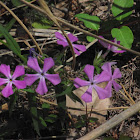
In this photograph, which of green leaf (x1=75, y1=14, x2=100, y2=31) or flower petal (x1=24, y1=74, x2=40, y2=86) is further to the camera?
green leaf (x1=75, y1=14, x2=100, y2=31)

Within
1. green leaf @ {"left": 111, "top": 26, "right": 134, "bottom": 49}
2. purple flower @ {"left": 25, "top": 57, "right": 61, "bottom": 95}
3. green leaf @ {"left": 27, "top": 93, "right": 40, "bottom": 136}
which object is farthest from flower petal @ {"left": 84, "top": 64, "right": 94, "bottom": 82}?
green leaf @ {"left": 111, "top": 26, "right": 134, "bottom": 49}

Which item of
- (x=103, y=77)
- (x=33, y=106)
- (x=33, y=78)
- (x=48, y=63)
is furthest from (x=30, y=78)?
(x=103, y=77)

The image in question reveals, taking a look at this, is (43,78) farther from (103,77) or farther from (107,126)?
(107,126)

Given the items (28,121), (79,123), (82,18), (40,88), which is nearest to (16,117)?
(28,121)

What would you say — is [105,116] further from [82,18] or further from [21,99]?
[82,18]

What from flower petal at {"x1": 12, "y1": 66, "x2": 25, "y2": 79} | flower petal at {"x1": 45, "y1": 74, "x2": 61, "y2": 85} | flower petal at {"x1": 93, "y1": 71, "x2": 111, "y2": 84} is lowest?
flower petal at {"x1": 93, "y1": 71, "x2": 111, "y2": 84}

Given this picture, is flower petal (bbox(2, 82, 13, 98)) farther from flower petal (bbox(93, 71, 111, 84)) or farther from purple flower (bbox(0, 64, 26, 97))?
flower petal (bbox(93, 71, 111, 84))

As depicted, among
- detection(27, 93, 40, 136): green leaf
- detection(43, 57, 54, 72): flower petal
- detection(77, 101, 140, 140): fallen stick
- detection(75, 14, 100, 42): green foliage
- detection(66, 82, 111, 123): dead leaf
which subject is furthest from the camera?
detection(75, 14, 100, 42): green foliage
